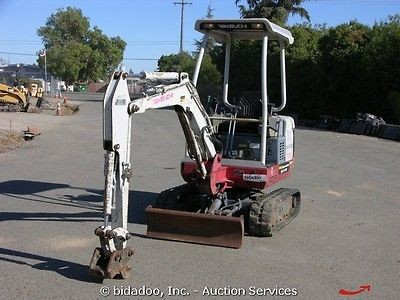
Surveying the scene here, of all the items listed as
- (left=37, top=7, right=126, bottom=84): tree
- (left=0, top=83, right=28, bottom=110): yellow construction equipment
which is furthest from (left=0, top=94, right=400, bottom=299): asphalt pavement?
(left=37, top=7, right=126, bottom=84): tree

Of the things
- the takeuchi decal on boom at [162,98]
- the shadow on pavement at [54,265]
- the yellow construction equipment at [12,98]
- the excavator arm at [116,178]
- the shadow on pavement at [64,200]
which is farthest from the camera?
the yellow construction equipment at [12,98]

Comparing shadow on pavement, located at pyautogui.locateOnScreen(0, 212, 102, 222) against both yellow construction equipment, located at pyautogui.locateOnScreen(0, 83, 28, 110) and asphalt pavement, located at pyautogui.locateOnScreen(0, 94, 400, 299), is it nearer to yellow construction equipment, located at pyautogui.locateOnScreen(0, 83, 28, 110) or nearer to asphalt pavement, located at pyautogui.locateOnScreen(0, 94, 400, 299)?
asphalt pavement, located at pyautogui.locateOnScreen(0, 94, 400, 299)

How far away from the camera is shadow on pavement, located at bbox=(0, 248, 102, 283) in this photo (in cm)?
604

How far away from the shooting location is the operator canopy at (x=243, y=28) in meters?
8.17

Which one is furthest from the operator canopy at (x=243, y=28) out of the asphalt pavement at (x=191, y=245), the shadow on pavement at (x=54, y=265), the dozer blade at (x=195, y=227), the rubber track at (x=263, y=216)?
the shadow on pavement at (x=54, y=265)

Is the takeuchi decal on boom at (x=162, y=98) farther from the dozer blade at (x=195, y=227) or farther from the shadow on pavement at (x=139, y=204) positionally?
the shadow on pavement at (x=139, y=204)

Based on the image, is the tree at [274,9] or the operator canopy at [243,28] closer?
the operator canopy at [243,28]

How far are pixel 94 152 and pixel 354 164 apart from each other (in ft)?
24.6

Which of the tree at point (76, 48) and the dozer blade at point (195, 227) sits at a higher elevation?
the tree at point (76, 48)

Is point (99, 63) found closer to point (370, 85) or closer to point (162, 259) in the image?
point (370, 85)

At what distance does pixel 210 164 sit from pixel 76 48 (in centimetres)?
8481

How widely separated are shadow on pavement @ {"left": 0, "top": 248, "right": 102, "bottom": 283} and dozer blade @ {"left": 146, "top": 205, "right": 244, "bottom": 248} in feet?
4.74

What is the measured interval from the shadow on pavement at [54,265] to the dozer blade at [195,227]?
144 cm

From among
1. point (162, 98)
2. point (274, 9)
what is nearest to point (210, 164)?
point (162, 98)
